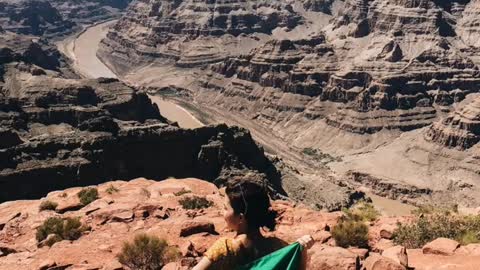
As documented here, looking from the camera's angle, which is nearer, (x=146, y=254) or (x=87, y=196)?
(x=146, y=254)

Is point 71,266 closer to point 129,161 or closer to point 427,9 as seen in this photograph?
point 129,161

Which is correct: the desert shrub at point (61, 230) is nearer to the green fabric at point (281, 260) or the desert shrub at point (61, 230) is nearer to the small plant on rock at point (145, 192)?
the small plant on rock at point (145, 192)

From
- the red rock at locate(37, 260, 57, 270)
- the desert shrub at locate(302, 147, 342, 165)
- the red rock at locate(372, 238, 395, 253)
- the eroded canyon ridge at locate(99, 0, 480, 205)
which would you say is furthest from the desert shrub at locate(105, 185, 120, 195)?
the desert shrub at locate(302, 147, 342, 165)

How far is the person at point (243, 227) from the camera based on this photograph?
10578 mm

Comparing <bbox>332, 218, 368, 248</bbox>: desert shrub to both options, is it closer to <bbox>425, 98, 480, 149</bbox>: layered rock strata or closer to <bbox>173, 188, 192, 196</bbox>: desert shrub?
<bbox>173, 188, 192, 196</bbox>: desert shrub

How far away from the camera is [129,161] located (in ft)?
267

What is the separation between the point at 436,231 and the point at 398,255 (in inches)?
167

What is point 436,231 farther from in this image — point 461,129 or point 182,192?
point 461,129

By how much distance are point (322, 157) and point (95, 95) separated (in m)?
51.2

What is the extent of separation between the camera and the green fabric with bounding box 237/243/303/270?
34.2 feet

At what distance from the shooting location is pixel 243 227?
35.7 feet

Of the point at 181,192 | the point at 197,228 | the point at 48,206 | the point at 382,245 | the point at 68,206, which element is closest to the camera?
Answer: the point at 382,245

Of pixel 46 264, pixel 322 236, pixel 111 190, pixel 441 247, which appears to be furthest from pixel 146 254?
pixel 111 190

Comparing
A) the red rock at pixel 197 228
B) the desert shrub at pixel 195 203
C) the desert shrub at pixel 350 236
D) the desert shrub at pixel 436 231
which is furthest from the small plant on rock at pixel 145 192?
the desert shrub at pixel 436 231
